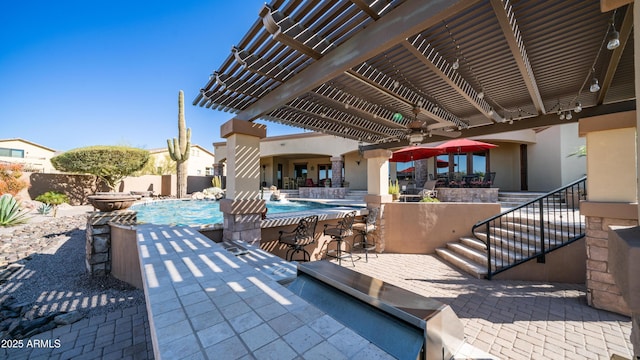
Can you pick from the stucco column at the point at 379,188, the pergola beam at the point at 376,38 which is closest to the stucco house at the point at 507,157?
the stucco column at the point at 379,188

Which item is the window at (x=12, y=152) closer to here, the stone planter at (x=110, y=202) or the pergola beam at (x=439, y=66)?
the stone planter at (x=110, y=202)

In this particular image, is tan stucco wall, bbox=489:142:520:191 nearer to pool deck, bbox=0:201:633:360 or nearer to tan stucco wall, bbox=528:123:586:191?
tan stucco wall, bbox=528:123:586:191

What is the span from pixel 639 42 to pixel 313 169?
20186mm

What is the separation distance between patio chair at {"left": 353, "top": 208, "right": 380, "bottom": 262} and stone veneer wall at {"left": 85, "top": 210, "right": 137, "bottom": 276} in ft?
17.9

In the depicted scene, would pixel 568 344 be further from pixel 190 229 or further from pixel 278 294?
pixel 190 229

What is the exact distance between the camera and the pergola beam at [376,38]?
6.33 ft

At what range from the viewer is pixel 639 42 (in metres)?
0.97

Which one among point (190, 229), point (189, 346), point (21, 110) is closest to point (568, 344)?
point (189, 346)

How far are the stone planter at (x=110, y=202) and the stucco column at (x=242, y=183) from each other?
2.22m

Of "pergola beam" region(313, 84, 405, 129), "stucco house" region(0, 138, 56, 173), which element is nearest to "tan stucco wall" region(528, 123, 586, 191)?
"pergola beam" region(313, 84, 405, 129)

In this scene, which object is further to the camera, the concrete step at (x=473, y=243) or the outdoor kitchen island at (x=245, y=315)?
the concrete step at (x=473, y=243)

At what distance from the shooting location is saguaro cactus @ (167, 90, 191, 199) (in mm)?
15949

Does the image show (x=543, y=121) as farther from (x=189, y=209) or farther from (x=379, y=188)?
(x=189, y=209)

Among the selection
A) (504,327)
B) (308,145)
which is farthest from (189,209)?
(504,327)
